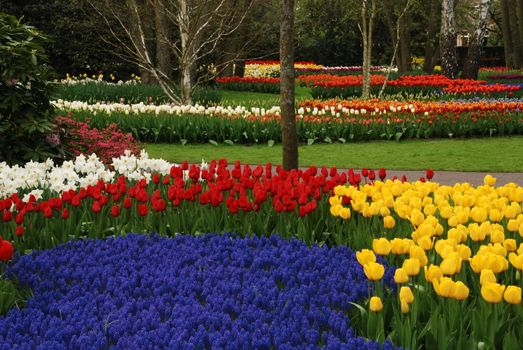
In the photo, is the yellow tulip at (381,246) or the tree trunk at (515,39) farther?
the tree trunk at (515,39)

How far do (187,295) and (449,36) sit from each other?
2261 cm

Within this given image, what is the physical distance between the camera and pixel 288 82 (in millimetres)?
8375

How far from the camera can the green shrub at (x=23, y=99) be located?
7.95 metres

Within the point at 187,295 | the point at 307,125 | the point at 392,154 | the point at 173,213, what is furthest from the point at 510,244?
the point at 307,125

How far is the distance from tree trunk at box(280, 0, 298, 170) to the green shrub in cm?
256

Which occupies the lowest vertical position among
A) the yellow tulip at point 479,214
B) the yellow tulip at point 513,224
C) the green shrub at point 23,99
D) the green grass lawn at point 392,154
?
the green grass lawn at point 392,154

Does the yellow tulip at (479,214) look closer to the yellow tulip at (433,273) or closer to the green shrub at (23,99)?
the yellow tulip at (433,273)

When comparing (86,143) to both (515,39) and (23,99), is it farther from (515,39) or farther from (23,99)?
(515,39)

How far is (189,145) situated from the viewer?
13.6m

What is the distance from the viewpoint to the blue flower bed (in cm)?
309

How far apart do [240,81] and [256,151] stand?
58.1ft

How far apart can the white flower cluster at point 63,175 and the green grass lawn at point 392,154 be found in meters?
4.49

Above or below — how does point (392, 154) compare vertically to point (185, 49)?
below

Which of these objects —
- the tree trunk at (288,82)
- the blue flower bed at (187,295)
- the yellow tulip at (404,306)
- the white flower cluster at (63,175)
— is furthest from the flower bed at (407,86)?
the yellow tulip at (404,306)
